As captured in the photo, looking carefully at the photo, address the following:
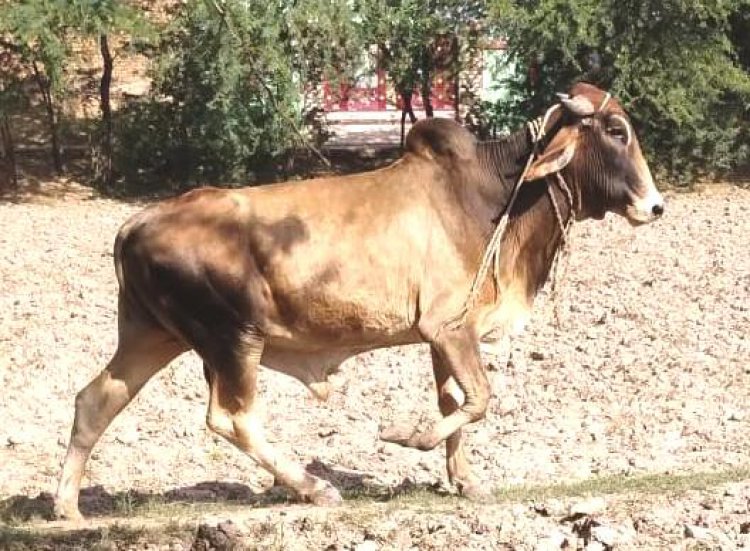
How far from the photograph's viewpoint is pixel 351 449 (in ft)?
28.9

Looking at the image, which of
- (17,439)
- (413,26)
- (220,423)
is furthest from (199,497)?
(413,26)

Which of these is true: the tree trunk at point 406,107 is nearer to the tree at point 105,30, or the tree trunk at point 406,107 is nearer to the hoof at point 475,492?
the tree at point 105,30

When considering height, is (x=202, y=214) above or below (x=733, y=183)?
above

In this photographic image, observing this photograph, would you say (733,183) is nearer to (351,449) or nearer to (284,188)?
(351,449)

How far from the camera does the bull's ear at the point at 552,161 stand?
6.73 metres

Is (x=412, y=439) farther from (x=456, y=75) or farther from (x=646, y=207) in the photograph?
(x=456, y=75)

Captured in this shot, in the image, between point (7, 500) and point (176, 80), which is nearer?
point (7, 500)

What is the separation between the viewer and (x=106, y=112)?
58.6 ft

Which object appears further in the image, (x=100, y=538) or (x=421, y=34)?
(x=421, y=34)

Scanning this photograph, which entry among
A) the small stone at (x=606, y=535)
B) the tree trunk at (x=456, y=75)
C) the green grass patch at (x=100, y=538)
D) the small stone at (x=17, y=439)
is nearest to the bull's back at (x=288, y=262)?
the green grass patch at (x=100, y=538)

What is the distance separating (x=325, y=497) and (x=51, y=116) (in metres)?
12.3

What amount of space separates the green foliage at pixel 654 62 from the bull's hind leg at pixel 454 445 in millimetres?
9757

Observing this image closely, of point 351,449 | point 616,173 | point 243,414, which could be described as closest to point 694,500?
point 616,173

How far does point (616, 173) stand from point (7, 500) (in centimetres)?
363
